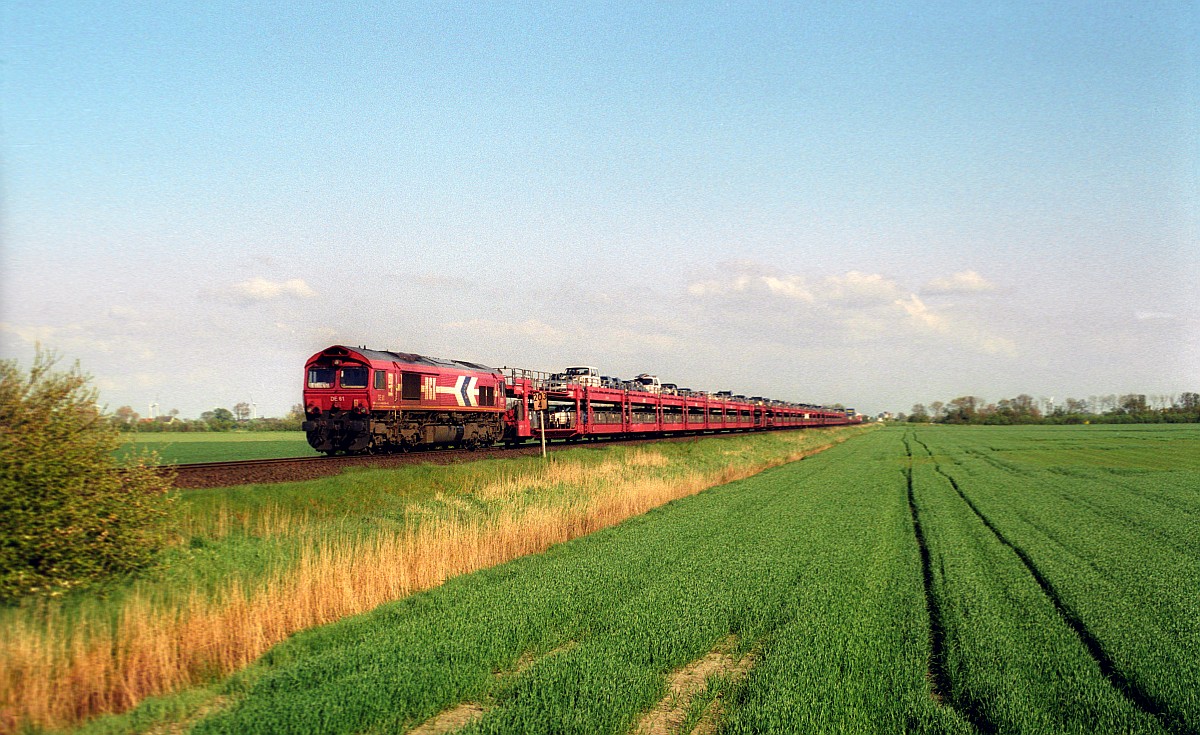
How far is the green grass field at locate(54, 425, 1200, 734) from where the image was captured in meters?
6.74

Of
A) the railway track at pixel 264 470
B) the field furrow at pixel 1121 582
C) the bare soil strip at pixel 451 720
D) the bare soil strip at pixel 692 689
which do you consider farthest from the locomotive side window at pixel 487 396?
the bare soil strip at pixel 451 720

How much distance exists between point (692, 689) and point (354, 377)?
23.1m

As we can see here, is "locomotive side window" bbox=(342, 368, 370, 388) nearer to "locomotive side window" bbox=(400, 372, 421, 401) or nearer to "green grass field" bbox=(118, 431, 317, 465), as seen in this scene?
"locomotive side window" bbox=(400, 372, 421, 401)

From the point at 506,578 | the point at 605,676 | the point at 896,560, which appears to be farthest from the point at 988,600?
the point at 506,578

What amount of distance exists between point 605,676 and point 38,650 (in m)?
6.00

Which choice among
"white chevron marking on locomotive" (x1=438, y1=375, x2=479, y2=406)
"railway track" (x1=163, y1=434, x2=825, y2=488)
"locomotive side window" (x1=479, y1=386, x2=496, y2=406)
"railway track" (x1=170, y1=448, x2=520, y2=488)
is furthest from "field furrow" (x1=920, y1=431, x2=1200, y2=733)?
"locomotive side window" (x1=479, y1=386, x2=496, y2=406)

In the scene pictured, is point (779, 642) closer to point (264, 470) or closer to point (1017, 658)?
point (1017, 658)

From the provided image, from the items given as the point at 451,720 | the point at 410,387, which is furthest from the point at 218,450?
the point at 451,720

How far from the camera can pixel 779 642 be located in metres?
8.69

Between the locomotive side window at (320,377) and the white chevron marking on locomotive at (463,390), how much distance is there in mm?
5421

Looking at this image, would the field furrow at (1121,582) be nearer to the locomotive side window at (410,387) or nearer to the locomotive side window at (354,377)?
the locomotive side window at (410,387)

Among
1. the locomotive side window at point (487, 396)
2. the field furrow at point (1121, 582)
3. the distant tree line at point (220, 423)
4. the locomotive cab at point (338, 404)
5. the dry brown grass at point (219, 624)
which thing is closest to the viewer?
the dry brown grass at point (219, 624)

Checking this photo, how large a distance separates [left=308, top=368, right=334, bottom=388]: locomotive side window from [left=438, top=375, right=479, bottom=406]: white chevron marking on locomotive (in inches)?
213

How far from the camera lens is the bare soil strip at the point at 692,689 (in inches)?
264
